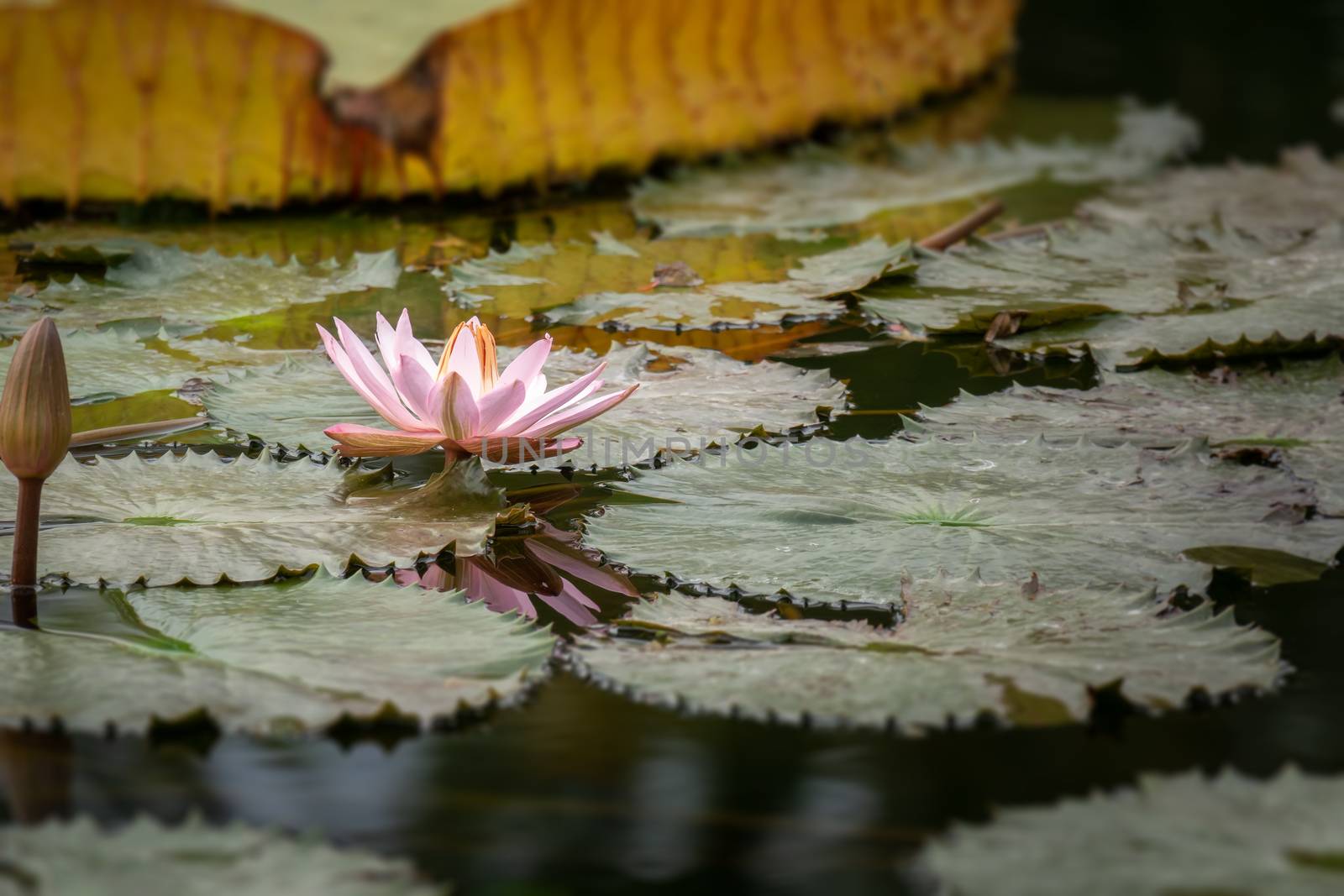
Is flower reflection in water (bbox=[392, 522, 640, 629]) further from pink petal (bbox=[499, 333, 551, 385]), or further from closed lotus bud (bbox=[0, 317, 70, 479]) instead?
closed lotus bud (bbox=[0, 317, 70, 479])

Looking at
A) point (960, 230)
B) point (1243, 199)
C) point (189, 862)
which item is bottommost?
point (189, 862)

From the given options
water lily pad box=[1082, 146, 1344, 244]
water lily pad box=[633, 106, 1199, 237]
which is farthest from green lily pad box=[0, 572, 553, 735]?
water lily pad box=[1082, 146, 1344, 244]

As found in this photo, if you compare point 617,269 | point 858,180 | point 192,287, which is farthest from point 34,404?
point 858,180

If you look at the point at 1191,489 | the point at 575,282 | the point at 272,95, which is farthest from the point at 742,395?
the point at 272,95

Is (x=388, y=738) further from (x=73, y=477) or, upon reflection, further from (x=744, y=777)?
(x=73, y=477)

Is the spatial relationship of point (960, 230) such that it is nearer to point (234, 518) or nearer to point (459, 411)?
point (459, 411)

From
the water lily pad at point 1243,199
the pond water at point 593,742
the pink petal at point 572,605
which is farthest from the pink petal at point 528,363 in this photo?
→ the water lily pad at point 1243,199
